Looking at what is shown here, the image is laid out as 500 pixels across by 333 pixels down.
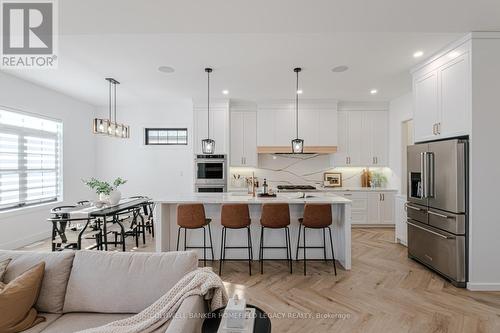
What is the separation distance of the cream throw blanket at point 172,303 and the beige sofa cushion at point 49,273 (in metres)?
0.53

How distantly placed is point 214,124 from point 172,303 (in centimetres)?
465

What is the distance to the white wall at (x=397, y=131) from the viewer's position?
5346mm

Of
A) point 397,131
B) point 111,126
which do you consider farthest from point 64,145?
point 397,131

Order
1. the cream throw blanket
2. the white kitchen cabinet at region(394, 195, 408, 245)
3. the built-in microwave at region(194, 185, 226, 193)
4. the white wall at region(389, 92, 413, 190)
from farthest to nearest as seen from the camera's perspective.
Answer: the built-in microwave at region(194, 185, 226, 193) → the white wall at region(389, 92, 413, 190) → the white kitchen cabinet at region(394, 195, 408, 245) → the cream throw blanket

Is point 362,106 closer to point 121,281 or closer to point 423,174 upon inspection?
point 423,174

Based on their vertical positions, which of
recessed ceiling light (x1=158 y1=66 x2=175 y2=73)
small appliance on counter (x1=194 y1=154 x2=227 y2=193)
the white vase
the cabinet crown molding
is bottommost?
the white vase

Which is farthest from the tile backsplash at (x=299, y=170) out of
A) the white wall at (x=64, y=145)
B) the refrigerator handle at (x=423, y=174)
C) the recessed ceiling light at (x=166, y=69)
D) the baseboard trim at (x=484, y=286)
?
the white wall at (x=64, y=145)

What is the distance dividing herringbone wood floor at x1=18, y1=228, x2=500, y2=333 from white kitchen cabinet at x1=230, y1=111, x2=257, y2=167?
273cm

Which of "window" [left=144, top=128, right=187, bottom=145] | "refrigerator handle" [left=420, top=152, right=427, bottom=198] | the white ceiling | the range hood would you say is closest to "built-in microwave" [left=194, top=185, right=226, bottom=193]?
the range hood

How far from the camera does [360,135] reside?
6.07m

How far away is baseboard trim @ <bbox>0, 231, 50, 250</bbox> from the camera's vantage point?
418cm

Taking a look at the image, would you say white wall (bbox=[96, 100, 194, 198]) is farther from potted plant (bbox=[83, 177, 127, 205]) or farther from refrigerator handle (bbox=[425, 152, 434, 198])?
refrigerator handle (bbox=[425, 152, 434, 198])

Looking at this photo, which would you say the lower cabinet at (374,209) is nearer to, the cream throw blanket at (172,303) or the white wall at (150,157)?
the white wall at (150,157)

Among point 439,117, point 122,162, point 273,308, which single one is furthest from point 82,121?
point 439,117
